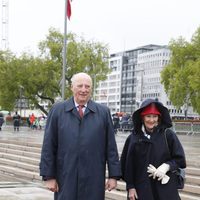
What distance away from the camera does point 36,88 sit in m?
50.8

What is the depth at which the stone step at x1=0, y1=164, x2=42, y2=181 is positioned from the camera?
12.7 metres

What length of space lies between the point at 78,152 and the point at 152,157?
2.41 ft

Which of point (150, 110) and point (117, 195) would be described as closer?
point (150, 110)

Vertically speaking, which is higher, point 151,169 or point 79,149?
point 79,149

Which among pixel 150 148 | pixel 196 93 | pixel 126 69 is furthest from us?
pixel 126 69

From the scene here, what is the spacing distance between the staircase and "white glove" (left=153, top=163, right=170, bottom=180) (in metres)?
4.61

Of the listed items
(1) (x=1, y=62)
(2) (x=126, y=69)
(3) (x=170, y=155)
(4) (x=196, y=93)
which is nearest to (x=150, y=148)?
(3) (x=170, y=155)

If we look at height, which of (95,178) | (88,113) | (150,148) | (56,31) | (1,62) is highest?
(56,31)

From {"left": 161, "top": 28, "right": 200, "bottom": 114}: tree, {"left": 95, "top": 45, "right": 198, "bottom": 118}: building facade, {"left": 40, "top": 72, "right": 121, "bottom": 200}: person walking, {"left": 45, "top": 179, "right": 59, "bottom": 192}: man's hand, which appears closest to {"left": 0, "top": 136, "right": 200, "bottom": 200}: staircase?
{"left": 40, "top": 72, "right": 121, "bottom": 200}: person walking

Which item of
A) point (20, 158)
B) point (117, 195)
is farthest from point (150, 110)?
point (20, 158)

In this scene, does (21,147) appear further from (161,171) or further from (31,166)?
(161,171)

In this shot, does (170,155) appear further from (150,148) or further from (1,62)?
(1,62)

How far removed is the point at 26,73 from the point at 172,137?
47019mm

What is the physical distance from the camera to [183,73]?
4881 centimetres
